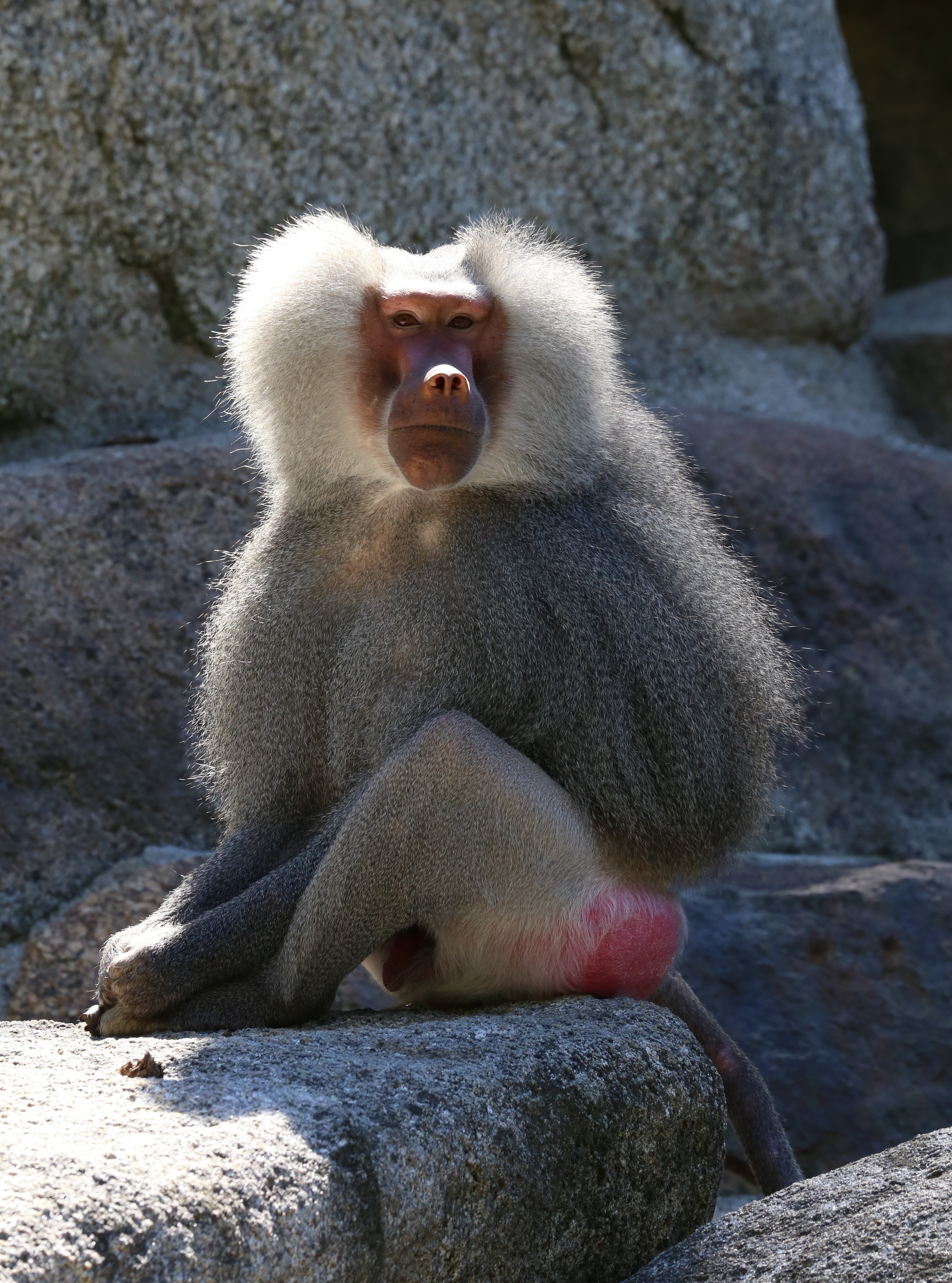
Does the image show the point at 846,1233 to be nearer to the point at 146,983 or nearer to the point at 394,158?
the point at 146,983

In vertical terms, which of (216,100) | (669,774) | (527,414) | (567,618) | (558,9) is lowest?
(669,774)

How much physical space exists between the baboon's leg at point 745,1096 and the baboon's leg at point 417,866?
42 centimetres

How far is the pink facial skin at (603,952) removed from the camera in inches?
93.0

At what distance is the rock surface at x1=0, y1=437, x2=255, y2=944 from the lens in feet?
10.1

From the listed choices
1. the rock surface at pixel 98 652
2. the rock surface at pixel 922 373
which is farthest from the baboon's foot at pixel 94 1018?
the rock surface at pixel 922 373

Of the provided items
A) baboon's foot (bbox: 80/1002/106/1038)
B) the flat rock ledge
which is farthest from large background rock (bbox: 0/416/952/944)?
the flat rock ledge

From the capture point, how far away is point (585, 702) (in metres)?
2.36

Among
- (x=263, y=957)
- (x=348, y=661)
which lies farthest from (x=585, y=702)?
(x=263, y=957)

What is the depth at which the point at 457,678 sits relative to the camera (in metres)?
2.35

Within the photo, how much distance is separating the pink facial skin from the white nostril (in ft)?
2.62

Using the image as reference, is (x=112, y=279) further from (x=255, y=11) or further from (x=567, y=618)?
(x=567, y=618)

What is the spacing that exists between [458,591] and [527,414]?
0.32 meters

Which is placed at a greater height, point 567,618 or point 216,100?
point 216,100

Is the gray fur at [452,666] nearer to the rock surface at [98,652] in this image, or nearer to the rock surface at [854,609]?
the rock surface at [98,652]
